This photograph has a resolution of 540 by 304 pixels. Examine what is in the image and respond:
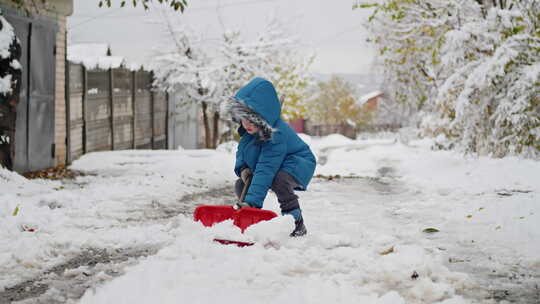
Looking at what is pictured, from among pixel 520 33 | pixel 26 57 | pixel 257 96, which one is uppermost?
pixel 520 33

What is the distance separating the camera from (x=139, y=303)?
312cm

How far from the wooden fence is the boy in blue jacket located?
22.1 feet

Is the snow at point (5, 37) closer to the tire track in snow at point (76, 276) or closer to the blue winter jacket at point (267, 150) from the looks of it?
the tire track in snow at point (76, 276)

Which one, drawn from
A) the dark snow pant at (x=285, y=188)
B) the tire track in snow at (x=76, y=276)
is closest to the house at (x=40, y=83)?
the tire track in snow at (x=76, y=276)

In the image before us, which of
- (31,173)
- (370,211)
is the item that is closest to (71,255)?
(370,211)

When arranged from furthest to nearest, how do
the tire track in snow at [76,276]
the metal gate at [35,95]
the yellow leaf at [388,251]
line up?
the metal gate at [35,95], the yellow leaf at [388,251], the tire track in snow at [76,276]

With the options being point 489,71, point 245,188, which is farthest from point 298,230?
point 489,71

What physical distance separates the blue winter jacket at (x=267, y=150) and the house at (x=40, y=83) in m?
5.27

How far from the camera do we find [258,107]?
187 inches

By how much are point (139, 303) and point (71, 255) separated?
1.40m

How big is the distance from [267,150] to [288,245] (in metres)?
0.80

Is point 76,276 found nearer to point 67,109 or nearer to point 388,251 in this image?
point 388,251

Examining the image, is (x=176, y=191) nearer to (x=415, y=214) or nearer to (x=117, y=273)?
(x=415, y=214)

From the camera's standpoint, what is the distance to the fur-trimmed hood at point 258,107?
15.6 ft
